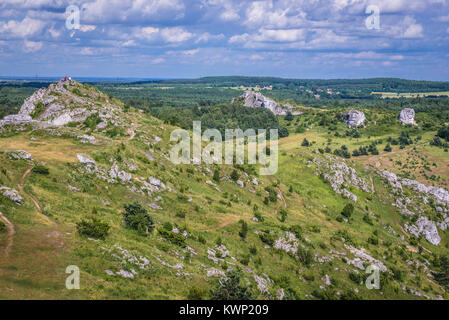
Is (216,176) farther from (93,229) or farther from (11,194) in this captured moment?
(11,194)

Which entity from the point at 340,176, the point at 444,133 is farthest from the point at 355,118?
the point at 340,176

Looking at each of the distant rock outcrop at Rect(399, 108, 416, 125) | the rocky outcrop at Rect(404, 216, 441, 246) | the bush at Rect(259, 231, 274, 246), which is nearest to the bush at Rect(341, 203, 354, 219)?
the rocky outcrop at Rect(404, 216, 441, 246)

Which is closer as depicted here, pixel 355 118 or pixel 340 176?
pixel 340 176

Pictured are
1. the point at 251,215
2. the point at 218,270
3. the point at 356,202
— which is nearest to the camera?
the point at 218,270

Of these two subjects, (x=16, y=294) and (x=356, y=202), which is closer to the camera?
(x=16, y=294)
